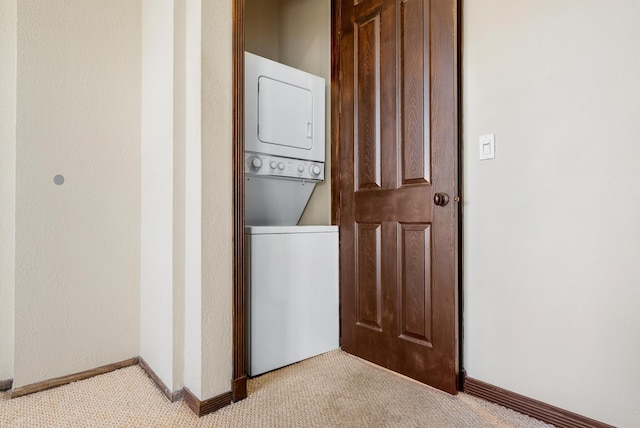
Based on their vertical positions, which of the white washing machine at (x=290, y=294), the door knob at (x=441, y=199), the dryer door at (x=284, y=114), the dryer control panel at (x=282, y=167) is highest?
the dryer door at (x=284, y=114)

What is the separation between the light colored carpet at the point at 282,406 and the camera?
1.40 metres

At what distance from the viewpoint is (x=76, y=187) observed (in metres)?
1.81

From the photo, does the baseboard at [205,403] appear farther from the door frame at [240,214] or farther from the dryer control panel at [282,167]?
the dryer control panel at [282,167]

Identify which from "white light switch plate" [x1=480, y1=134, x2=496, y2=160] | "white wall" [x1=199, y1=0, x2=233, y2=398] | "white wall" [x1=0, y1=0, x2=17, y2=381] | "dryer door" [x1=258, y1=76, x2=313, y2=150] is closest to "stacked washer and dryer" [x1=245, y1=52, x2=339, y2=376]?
"dryer door" [x1=258, y1=76, x2=313, y2=150]

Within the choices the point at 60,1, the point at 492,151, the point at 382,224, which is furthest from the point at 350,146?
the point at 60,1

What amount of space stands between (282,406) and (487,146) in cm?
147

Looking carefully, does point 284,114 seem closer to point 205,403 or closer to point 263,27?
point 263,27

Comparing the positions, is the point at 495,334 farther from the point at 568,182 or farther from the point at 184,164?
the point at 184,164

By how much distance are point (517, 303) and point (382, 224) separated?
2.44 feet

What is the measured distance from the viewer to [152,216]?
1.82 meters

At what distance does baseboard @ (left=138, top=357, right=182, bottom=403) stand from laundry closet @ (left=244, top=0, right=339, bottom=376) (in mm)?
366

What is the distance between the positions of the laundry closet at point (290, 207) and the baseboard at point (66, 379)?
74cm

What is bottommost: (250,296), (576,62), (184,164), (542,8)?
(250,296)

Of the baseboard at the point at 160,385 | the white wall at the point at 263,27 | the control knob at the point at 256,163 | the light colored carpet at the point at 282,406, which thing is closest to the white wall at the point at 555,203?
the light colored carpet at the point at 282,406
